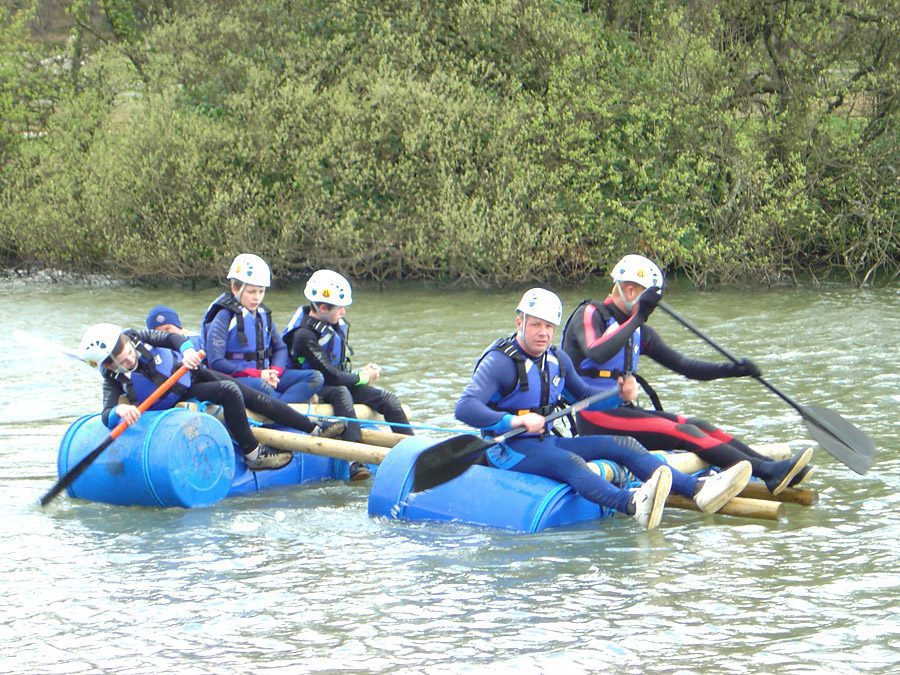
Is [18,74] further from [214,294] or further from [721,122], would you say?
[721,122]

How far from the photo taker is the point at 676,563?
6.79 meters

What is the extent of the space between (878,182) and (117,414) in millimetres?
14330

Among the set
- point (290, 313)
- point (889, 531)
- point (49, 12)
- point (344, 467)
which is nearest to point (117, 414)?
point (344, 467)

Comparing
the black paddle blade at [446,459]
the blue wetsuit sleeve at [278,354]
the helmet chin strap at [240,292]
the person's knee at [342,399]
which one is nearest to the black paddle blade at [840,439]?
the black paddle blade at [446,459]

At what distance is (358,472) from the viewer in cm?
903

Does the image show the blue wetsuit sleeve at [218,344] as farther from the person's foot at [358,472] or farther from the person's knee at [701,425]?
the person's knee at [701,425]

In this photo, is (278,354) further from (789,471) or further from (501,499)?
(789,471)

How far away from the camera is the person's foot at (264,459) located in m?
8.62

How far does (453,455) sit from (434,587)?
1.02m

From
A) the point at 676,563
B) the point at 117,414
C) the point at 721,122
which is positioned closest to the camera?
the point at 676,563

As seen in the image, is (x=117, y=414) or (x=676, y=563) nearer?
(x=676, y=563)

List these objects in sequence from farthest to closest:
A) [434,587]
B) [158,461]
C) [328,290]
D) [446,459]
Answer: [328,290], [158,461], [446,459], [434,587]

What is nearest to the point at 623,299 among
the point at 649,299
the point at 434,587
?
the point at 649,299

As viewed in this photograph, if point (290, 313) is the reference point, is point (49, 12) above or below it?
above
